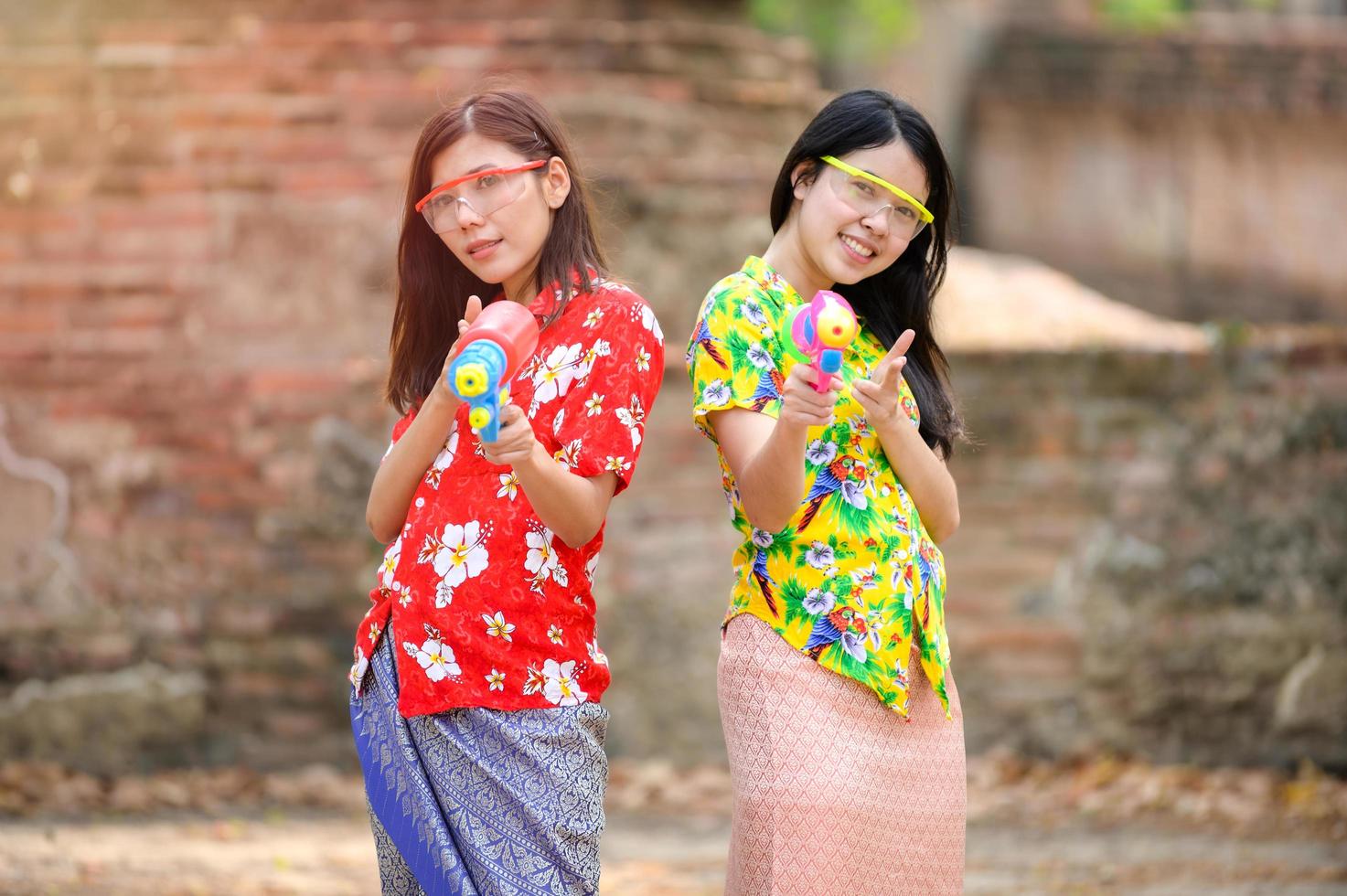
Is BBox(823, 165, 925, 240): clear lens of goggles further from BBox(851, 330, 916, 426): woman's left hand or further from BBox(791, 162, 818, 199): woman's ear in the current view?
BBox(851, 330, 916, 426): woman's left hand

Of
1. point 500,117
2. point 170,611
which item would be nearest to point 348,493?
point 170,611

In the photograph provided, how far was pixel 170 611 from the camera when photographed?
4.73 meters

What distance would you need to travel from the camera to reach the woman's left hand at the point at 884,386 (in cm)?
218

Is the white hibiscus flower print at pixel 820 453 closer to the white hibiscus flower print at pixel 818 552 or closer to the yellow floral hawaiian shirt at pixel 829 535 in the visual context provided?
the yellow floral hawaiian shirt at pixel 829 535

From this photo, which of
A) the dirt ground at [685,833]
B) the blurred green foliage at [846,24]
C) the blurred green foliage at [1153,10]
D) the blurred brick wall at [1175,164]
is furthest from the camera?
the blurred green foliage at [1153,10]

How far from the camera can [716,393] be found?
2.28m

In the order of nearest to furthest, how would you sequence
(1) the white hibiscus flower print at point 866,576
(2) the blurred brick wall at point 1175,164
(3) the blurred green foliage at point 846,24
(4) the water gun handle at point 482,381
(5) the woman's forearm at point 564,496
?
(4) the water gun handle at point 482,381 → (5) the woman's forearm at point 564,496 → (1) the white hibiscus flower print at point 866,576 → (3) the blurred green foliage at point 846,24 → (2) the blurred brick wall at point 1175,164

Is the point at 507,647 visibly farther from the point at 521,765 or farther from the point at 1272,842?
the point at 1272,842

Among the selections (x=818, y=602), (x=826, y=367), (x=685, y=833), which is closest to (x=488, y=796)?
(x=818, y=602)

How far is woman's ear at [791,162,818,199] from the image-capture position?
2.39 meters

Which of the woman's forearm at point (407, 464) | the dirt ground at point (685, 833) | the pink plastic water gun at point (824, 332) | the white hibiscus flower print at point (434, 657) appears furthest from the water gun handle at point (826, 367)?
the dirt ground at point (685, 833)

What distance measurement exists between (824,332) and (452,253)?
0.70 metres

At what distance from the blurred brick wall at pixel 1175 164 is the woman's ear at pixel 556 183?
9058 millimetres

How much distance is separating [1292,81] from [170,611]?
Answer: 8.45 meters
